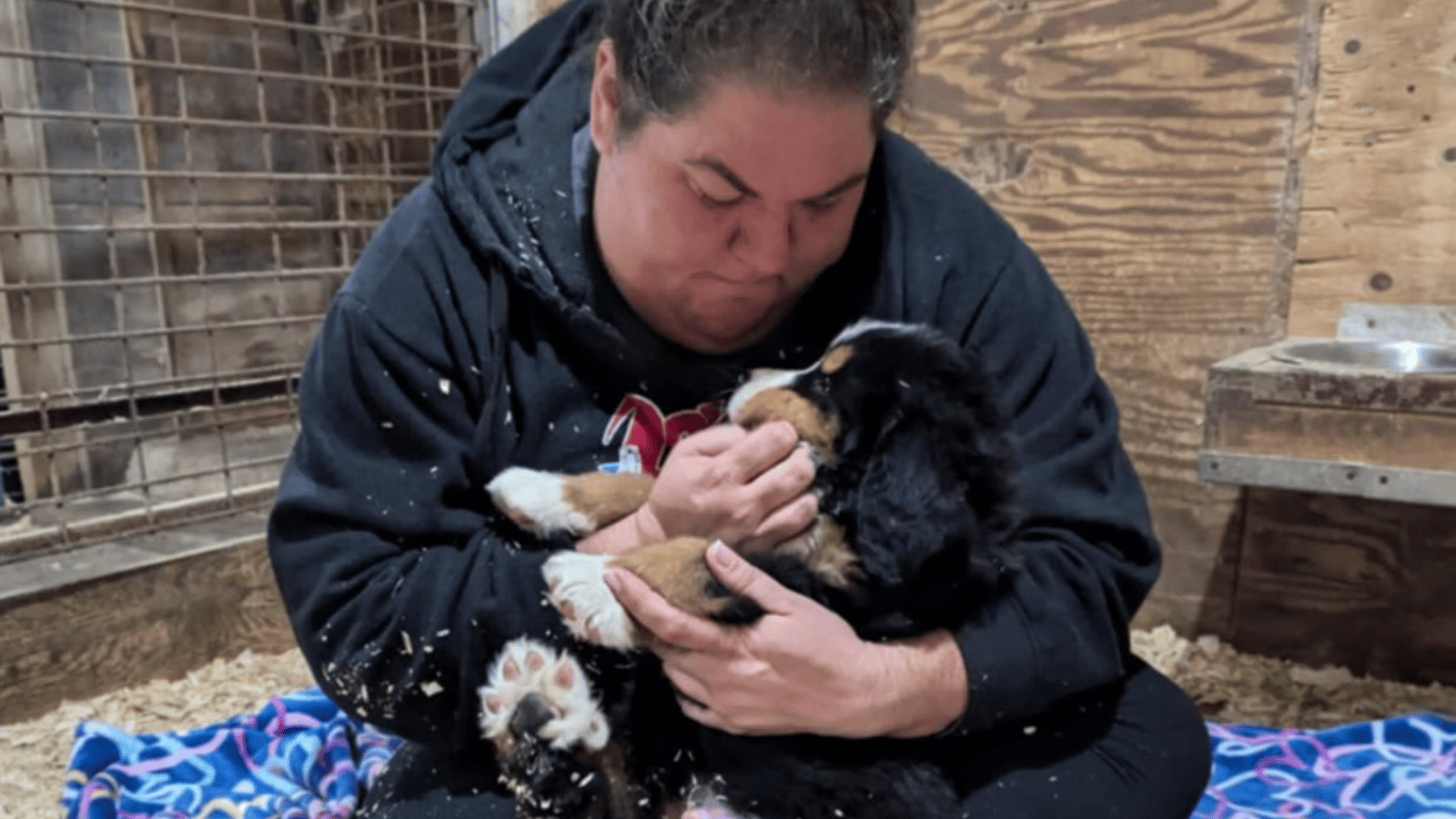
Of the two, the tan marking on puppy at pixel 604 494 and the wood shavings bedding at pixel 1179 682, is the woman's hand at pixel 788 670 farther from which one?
the wood shavings bedding at pixel 1179 682

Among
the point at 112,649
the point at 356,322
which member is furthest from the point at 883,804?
the point at 112,649

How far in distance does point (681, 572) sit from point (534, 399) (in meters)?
0.37

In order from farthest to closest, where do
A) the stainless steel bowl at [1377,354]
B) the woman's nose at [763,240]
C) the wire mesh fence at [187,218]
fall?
1. the wire mesh fence at [187,218]
2. the stainless steel bowl at [1377,354]
3. the woman's nose at [763,240]

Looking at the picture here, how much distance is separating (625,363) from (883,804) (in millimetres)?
702

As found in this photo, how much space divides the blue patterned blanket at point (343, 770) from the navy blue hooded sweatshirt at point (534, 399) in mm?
735

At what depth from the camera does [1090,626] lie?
5.03 feet

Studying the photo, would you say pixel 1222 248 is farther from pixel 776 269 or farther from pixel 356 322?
pixel 356 322

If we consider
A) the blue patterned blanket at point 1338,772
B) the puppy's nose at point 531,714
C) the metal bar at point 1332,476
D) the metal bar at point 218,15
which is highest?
the metal bar at point 218,15

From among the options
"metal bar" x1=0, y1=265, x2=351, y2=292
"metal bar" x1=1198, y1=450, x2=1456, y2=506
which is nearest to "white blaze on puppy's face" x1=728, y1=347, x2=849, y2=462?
"metal bar" x1=1198, y1=450, x2=1456, y2=506

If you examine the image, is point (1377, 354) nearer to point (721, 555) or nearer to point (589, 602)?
point (721, 555)

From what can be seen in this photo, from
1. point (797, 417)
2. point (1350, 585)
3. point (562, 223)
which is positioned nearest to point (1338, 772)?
point (1350, 585)

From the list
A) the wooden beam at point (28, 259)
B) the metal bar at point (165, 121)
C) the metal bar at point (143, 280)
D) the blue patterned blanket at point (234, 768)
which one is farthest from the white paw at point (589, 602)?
the wooden beam at point (28, 259)

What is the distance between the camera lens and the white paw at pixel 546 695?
141 centimetres

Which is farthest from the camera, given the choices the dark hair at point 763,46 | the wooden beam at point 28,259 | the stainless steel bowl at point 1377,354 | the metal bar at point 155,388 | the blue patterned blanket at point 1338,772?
the wooden beam at point 28,259
